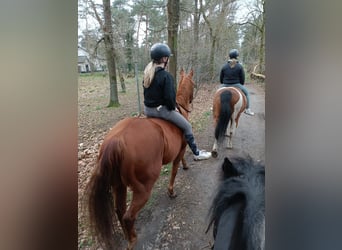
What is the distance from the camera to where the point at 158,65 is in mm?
707

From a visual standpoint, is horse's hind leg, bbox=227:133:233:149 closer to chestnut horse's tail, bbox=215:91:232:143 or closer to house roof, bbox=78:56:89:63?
chestnut horse's tail, bbox=215:91:232:143

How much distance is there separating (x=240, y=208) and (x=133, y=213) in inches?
11.2

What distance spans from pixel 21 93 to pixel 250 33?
56 cm

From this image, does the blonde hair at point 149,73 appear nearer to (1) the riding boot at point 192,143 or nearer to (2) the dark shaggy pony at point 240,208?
(1) the riding boot at point 192,143

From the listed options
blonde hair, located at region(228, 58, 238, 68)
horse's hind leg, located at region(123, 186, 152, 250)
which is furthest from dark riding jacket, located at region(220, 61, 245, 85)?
horse's hind leg, located at region(123, 186, 152, 250)

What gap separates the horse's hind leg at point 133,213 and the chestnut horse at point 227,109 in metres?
0.26

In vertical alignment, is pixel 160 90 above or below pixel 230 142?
above

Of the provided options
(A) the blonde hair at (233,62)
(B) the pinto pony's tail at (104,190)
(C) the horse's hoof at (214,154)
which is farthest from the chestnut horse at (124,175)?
(A) the blonde hair at (233,62)

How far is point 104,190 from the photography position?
68 cm

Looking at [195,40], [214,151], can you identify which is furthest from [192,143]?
[195,40]

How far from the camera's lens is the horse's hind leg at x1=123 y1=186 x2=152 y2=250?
691mm

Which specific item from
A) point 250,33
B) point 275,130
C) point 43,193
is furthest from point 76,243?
point 250,33

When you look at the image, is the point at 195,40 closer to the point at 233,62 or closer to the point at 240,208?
the point at 233,62

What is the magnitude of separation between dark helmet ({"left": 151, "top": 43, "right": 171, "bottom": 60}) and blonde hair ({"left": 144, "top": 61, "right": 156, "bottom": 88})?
0.07 ft
